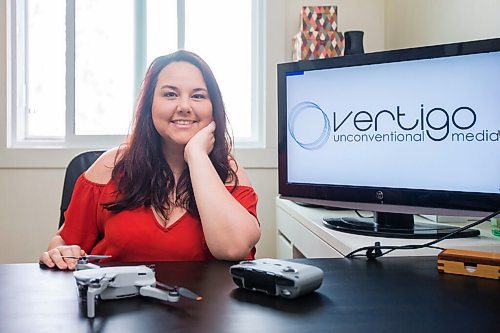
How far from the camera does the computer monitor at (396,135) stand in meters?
1.28

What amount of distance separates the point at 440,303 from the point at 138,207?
0.78m

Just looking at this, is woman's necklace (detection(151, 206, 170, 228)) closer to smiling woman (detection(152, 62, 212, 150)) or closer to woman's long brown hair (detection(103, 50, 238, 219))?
woman's long brown hair (detection(103, 50, 238, 219))

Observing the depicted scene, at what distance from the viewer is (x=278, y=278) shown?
0.78m

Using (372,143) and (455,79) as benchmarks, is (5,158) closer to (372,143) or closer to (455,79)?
(372,143)

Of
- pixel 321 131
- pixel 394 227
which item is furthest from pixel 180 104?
pixel 394 227

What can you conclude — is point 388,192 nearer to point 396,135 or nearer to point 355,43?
point 396,135

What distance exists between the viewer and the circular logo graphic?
1.53 meters

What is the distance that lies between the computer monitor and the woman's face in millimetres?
271

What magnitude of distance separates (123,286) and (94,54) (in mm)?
2113

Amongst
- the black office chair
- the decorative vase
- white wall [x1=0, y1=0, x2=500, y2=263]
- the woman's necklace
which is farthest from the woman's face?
white wall [x1=0, y1=0, x2=500, y2=263]

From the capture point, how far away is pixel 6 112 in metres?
2.54

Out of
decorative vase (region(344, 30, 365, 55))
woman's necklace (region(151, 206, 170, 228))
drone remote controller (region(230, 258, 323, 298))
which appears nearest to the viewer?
drone remote controller (region(230, 258, 323, 298))

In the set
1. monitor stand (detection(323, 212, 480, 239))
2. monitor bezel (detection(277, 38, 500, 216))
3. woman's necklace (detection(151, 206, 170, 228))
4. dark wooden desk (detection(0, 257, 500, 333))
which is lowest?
dark wooden desk (detection(0, 257, 500, 333))

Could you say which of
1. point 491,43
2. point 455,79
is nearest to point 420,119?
point 455,79
